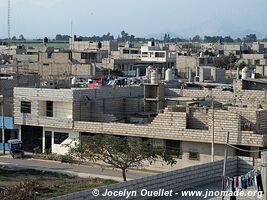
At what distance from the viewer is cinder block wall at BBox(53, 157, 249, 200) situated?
57.6ft

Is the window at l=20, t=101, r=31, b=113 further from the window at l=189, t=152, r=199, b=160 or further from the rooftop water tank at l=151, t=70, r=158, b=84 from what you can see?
the window at l=189, t=152, r=199, b=160

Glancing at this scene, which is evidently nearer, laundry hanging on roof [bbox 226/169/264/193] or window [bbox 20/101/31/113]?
laundry hanging on roof [bbox 226/169/264/193]

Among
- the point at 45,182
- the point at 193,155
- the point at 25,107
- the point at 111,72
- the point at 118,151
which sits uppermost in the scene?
the point at 111,72

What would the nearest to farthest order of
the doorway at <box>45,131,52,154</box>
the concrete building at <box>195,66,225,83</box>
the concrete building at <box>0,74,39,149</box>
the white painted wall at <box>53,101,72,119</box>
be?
the white painted wall at <box>53,101,72,119</box> → the doorway at <box>45,131,52,154</box> → the concrete building at <box>0,74,39,149</box> → the concrete building at <box>195,66,225,83</box>

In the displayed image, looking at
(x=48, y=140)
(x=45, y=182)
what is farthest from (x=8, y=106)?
(x=45, y=182)

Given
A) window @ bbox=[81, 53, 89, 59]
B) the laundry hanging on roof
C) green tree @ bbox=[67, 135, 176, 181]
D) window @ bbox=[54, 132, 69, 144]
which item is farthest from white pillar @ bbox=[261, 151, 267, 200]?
window @ bbox=[81, 53, 89, 59]

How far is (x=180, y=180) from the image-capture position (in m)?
19.8

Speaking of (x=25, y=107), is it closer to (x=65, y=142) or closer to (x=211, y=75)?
(x=65, y=142)

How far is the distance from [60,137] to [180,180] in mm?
17801

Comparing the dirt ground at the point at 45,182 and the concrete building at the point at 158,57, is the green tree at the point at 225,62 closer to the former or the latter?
the concrete building at the point at 158,57

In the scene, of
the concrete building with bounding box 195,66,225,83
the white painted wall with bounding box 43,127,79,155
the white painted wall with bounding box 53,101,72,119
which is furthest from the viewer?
the concrete building with bounding box 195,66,225,83

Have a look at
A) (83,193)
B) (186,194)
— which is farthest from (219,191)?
(83,193)

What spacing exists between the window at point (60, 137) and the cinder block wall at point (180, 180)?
15.4m

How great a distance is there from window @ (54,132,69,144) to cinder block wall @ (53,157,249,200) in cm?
1535
